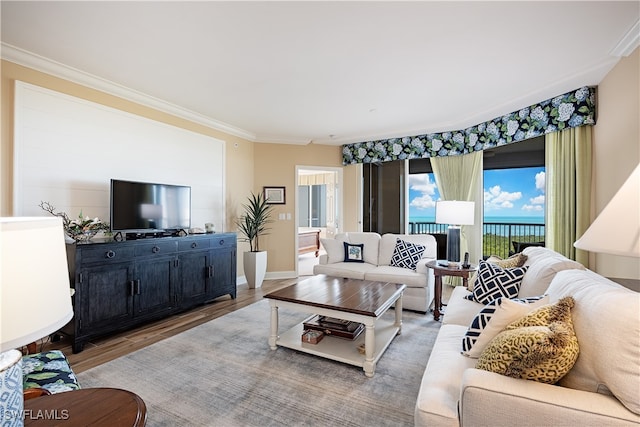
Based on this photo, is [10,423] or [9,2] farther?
[9,2]

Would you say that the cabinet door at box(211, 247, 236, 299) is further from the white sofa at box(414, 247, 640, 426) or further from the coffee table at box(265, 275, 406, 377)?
the white sofa at box(414, 247, 640, 426)

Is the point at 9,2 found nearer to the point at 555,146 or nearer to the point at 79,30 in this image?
the point at 79,30

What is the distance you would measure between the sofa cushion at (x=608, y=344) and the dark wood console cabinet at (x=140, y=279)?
11.3 ft

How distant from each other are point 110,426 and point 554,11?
3.20 metres

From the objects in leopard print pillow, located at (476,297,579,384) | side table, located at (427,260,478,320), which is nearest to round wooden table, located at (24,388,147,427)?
leopard print pillow, located at (476,297,579,384)

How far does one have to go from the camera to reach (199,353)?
2.67 metres

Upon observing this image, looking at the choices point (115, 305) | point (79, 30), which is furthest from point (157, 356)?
point (79, 30)

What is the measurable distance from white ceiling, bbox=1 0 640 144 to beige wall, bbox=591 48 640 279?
0.17 metres

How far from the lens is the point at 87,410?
984mm

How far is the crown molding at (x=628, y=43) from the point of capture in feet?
7.26

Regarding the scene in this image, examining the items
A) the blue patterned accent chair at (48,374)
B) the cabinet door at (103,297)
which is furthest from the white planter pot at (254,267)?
the blue patterned accent chair at (48,374)

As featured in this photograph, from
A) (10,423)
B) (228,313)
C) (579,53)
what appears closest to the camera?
(10,423)

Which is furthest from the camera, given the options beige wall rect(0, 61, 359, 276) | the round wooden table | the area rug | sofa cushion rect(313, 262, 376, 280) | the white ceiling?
→ beige wall rect(0, 61, 359, 276)

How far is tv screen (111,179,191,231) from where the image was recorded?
322 centimetres
